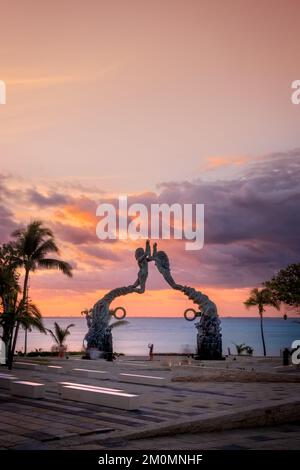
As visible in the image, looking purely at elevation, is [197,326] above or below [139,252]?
below

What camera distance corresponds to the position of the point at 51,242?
34.0 metres

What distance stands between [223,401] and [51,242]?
2150cm

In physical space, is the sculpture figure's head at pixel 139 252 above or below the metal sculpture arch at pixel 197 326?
above

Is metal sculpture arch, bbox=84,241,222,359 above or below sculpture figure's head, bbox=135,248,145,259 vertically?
below

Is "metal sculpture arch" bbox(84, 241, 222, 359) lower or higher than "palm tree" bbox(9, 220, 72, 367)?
lower

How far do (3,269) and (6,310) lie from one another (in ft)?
10.0

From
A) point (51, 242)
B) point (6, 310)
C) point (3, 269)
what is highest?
point (51, 242)

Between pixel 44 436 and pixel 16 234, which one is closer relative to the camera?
pixel 44 436

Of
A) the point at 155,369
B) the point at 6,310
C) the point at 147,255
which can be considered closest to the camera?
the point at 155,369

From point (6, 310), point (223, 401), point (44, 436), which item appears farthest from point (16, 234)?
point (44, 436)

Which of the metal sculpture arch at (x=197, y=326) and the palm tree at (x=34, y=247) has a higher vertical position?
the palm tree at (x=34, y=247)

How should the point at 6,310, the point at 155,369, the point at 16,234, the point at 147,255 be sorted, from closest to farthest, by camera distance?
the point at 155,369 → the point at 6,310 → the point at 16,234 → the point at 147,255

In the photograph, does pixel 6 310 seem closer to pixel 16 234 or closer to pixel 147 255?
pixel 16 234

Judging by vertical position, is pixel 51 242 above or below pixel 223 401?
above
